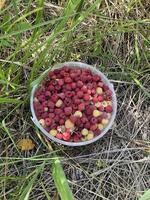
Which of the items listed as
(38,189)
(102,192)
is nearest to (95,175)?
(102,192)

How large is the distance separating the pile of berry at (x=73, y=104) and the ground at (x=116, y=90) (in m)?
0.04

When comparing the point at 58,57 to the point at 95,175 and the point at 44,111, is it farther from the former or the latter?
the point at 95,175

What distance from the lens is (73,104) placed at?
1.38 metres

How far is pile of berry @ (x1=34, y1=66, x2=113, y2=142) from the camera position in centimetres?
135

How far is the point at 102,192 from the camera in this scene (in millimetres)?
1346

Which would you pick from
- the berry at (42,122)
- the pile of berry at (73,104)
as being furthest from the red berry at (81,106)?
the berry at (42,122)

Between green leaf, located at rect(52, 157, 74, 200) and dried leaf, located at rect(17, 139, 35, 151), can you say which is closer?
green leaf, located at rect(52, 157, 74, 200)

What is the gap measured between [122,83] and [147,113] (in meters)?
0.13

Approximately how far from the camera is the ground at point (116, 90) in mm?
1293

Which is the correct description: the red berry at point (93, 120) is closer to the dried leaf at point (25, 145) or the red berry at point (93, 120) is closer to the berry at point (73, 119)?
the berry at point (73, 119)

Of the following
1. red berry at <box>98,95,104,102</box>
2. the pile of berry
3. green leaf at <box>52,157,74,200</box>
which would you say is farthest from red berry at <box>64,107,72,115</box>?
green leaf at <box>52,157,74,200</box>

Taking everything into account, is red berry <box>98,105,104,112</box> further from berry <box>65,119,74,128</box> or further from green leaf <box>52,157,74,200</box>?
green leaf <box>52,157,74,200</box>

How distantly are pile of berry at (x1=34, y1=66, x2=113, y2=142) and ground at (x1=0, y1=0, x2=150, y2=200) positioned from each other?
0.04 metres

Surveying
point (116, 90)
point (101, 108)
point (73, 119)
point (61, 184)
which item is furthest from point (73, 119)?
point (61, 184)
